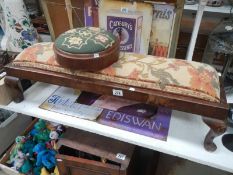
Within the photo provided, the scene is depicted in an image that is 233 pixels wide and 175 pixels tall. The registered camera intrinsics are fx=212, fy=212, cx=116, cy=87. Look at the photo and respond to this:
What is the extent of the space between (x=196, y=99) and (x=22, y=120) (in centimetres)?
107

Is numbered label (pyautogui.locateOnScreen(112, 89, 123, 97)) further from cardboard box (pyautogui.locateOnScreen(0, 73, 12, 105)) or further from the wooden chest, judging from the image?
cardboard box (pyautogui.locateOnScreen(0, 73, 12, 105))

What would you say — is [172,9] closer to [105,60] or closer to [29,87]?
[105,60]

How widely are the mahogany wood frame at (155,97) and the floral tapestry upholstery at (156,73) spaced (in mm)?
14

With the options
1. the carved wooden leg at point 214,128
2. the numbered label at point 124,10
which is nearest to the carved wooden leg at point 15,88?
the numbered label at point 124,10

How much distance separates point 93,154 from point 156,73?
1.28 feet

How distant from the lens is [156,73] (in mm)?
659

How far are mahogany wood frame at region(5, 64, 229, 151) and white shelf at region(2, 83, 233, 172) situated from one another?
37 mm

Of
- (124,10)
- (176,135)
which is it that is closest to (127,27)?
(124,10)

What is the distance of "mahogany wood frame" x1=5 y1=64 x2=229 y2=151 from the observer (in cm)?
60

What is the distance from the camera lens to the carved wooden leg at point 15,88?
80 cm

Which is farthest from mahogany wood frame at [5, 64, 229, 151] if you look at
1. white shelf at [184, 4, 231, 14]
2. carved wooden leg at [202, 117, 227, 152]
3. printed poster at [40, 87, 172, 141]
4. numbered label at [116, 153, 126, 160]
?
white shelf at [184, 4, 231, 14]

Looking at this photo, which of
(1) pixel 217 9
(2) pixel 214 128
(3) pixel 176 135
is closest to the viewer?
(2) pixel 214 128

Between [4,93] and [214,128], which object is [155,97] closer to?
[214,128]

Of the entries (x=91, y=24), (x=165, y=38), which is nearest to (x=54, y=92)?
(x=91, y=24)
